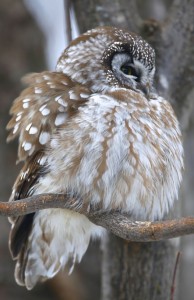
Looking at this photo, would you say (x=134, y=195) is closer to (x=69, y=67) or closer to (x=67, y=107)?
(x=67, y=107)

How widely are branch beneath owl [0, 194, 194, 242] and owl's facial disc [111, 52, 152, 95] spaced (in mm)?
751

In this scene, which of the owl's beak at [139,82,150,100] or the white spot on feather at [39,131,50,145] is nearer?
the white spot on feather at [39,131,50,145]

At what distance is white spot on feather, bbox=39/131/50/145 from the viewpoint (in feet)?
12.0

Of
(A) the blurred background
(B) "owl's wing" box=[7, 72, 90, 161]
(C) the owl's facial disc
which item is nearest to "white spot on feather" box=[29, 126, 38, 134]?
(B) "owl's wing" box=[7, 72, 90, 161]

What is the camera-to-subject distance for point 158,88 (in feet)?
13.8

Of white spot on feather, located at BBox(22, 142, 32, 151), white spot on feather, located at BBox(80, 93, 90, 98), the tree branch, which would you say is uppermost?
the tree branch

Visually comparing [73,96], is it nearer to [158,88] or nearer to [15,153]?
[158,88]

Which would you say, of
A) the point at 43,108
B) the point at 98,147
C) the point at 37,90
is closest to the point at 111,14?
the point at 37,90

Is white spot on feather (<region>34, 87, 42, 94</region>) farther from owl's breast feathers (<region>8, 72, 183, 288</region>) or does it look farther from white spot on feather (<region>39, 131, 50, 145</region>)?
white spot on feather (<region>39, 131, 50, 145</region>)

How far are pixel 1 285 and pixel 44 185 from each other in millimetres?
1961

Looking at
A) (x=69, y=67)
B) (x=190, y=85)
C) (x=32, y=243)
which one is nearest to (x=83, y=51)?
(x=69, y=67)

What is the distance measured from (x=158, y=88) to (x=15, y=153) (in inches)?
70.7

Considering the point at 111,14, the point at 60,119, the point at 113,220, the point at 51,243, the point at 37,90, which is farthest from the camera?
the point at 111,14

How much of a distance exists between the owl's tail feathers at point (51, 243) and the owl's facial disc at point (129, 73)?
0.79m
